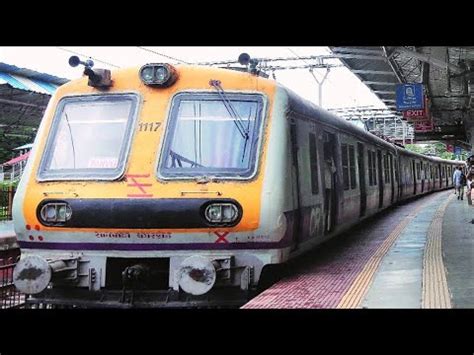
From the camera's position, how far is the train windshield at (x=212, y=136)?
4637mm

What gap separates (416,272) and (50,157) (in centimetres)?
326

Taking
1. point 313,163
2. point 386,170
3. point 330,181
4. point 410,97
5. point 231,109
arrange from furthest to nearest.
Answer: point 386,170
point 410,97
point 330,181
point 313,163
point 231,109

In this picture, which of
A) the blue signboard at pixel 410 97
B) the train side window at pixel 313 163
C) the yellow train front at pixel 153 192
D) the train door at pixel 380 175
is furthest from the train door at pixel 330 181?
the blue signboard at pixel 410 97

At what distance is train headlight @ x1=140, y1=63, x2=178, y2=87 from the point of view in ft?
16.1

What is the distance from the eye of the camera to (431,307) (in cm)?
397

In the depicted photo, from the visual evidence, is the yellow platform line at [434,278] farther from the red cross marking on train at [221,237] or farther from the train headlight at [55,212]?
the train headlight at [55,212]

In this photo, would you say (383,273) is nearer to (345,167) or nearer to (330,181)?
(330,181)

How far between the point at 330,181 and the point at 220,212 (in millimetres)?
2341

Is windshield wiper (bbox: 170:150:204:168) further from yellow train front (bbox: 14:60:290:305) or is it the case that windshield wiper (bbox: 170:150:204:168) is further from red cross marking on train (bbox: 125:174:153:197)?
red cross marking on train (bbox: 125:174:153:197)

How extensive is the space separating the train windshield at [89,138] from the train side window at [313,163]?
176cm

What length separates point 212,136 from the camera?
471 centimetres

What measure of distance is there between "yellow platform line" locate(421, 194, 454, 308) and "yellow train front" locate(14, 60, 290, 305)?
1.12 m

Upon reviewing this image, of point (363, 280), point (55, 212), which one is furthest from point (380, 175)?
point (55, 212)
